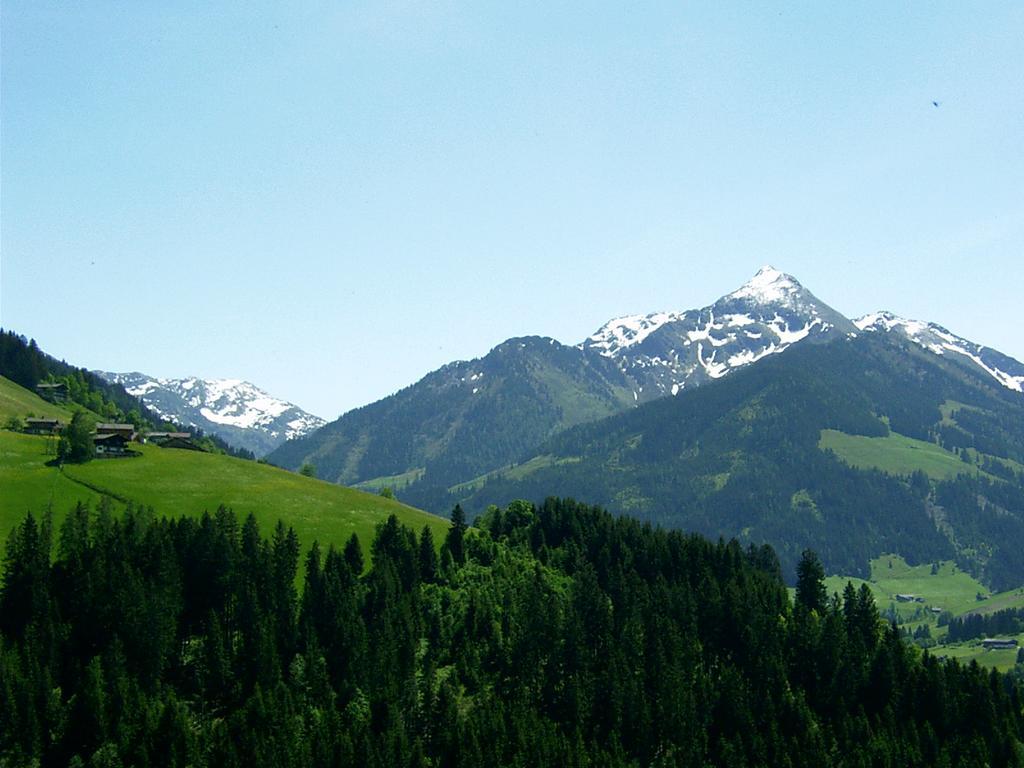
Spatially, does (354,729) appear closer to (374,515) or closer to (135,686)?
(135,686)

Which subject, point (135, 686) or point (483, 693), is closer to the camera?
point (135, 686)

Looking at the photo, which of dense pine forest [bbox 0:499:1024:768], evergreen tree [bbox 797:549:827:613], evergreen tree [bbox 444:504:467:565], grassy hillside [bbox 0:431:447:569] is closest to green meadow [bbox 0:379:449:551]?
grassy hillside [bbox 0:431:447:569]

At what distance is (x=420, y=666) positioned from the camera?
470ft

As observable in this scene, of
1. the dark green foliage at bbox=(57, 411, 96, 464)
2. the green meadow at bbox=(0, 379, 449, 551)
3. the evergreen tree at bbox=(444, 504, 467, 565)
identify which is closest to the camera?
the evergreen tree at bbox=(444, 504, 467, 565)

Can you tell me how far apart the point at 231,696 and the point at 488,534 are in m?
67.8

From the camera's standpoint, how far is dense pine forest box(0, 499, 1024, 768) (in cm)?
11856

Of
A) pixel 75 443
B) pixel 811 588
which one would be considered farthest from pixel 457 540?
pixel 75 443

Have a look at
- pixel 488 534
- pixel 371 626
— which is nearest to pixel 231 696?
pixel 371 626

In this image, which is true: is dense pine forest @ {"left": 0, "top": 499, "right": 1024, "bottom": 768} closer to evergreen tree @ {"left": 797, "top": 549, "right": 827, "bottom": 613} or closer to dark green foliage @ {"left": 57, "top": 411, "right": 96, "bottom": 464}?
evergreen tree @ {"left": 797, "top": 549, "right": 827, "bottom": 613}

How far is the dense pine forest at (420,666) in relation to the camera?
11856cm

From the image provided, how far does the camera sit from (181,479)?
19788cm

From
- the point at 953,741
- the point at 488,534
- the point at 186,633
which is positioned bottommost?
the point at 953,741

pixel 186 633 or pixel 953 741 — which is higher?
pixel 186 633

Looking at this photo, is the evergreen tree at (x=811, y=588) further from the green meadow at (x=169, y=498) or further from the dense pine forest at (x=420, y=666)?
the green meadow at (x=169, y=498)
